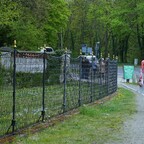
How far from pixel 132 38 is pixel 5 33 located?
149ft

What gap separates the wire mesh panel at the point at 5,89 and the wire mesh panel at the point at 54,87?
2087 mm

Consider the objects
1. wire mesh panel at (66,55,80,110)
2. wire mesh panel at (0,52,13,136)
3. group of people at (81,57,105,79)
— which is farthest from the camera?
group of people at (81,57,105,79)

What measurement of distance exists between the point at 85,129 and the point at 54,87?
1810 millimetres

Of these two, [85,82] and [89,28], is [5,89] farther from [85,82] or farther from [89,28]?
[89,28]

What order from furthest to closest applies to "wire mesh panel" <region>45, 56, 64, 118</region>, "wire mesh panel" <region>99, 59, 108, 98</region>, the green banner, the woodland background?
the woodland background
the green banner
"wire mesh panel" <region>99, 59, 108, 98</region>
"wire mesh panel" <region>45, 56, 64, 118</region>

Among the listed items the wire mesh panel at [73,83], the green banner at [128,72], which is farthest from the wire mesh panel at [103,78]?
the green banner at [128,72]

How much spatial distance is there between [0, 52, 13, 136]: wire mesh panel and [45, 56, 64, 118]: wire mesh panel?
82.2 inches

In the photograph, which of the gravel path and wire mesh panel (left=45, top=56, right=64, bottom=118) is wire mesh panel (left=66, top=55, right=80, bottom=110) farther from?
the gravel path

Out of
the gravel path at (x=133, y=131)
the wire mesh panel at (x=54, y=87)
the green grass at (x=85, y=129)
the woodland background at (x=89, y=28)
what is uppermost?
the woodland background at (x=89, y=28)

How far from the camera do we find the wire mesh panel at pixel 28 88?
986 centimetres

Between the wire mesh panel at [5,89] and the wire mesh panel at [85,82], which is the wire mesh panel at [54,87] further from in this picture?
the wire mesh panel at [85,82]

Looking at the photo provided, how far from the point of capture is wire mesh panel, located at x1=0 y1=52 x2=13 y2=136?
30.0ft

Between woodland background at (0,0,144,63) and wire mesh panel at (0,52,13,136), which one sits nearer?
wire mesh panel at (0,52,13,136)

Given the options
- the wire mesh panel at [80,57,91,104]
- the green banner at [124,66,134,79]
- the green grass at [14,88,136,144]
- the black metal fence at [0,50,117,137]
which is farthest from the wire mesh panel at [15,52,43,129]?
the green banner at [124,66,134,79]
